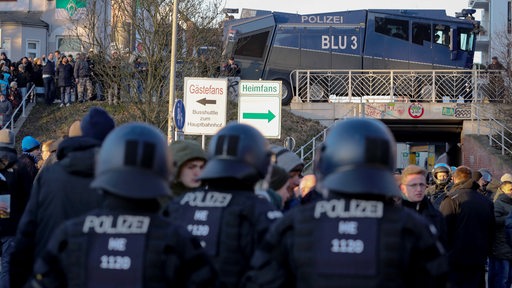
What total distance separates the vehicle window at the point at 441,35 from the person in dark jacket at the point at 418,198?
29.9 metres

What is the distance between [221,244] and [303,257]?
1110mm

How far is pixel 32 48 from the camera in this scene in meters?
48.9

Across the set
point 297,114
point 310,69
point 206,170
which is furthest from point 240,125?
point 310,69

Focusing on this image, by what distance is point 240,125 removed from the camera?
17.3ft

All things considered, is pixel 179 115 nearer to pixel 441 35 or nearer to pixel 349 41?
pixel 349 41

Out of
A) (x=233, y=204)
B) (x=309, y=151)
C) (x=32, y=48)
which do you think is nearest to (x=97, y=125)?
(x=233, y=204)

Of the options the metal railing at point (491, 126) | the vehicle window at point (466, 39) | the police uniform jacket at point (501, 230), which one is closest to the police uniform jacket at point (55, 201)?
the police uniform jacket at point (501, 230)

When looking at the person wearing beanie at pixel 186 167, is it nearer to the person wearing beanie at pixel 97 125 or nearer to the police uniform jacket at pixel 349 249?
the person wearing beanie at pixel 97 125

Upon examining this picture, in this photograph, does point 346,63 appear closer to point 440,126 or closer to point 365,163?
point 440,126

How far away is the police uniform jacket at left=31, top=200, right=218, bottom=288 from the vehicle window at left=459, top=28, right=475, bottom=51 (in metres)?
35.1

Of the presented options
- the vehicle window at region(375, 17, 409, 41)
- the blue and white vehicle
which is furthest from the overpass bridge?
the vehicle window at region(375, 17, 409, 41)

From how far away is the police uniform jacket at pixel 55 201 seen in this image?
5.74m

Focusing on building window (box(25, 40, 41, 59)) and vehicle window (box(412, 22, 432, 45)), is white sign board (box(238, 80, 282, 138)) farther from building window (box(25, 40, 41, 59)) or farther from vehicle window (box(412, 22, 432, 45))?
building window (box(25, 40, 41, 59))

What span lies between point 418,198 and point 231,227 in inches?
157
